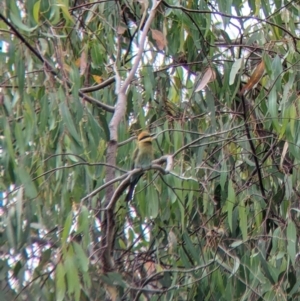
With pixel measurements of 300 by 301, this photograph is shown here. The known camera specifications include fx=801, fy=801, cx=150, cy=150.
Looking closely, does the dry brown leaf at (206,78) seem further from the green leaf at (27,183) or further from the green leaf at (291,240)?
the green leaf at (27,183)

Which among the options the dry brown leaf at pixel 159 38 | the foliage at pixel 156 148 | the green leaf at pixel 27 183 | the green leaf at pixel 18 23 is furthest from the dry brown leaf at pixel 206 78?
the green leaf at pixel 27 183

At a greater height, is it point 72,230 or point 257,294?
point 72,230

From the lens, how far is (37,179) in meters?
2.09

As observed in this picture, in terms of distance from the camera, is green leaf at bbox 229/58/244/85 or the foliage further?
green leaf at bbox 229/58/244/85

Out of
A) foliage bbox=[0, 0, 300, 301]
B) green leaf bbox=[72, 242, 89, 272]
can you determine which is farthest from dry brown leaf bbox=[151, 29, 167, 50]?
green leaf bbox=[72, 242, 89, 272]

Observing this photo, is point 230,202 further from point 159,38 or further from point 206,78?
point 159,38

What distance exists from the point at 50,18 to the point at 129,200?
0.57 m

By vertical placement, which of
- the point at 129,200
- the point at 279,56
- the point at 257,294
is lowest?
the point at 257,294

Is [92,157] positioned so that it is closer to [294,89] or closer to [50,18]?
[50,18]

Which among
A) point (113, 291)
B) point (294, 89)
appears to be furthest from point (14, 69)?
point (294, 89)

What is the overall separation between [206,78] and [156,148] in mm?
329

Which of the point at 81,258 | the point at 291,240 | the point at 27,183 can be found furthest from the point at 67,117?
the point at 291,240

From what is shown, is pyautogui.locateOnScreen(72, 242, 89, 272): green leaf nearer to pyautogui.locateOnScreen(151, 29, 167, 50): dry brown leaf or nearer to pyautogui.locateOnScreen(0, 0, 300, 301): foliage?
pyautogui.locateOnScreen(0, 0, 300, 301): foliage

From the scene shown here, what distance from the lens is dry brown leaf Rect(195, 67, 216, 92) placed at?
2.49 meters
